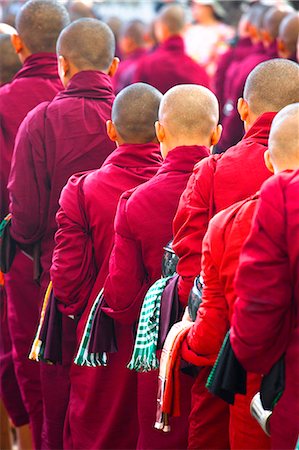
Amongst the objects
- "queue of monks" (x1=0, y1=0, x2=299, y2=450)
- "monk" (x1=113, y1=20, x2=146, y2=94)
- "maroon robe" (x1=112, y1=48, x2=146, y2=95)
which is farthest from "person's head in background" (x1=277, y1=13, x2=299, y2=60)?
"queue of monks" (x1=0, y1=0, x2=299, y2=450)

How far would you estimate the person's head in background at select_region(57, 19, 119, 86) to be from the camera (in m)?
4.92

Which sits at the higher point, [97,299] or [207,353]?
[207,353]

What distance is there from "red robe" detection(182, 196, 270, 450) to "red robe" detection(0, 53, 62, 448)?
1.78 metres

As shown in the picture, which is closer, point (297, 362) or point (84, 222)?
point (297, 362)

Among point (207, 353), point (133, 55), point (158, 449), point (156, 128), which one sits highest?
point (156, 128)

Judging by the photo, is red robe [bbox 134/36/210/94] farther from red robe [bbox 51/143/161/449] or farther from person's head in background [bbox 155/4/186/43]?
red robe [bbox 51/143/161/449]

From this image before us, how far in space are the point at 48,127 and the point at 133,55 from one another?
5016mm

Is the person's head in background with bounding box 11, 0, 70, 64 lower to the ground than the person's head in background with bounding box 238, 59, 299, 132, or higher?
lower

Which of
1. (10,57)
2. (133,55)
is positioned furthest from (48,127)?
(133,55)

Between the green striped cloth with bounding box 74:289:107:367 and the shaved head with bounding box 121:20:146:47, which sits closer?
the green striped cloth with bounding box 74:289:107:367

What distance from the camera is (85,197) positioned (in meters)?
4.30

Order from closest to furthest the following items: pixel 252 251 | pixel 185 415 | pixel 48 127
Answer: pixel 252 251 < pixel 185 415 < pixel 48 127

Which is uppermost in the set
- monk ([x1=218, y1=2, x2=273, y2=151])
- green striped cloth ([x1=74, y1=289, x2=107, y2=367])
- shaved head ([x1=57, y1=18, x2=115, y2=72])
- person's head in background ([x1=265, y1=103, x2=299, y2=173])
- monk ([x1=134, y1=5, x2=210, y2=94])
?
person's head in background ([x1=265, y1=103, x2=299, y2=173])

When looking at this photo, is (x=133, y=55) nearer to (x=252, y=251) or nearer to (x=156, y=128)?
(x=156, y=128)
